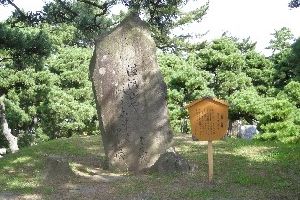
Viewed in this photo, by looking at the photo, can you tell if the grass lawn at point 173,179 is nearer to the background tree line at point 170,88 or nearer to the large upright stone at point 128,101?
the large upright stone at point 128,101

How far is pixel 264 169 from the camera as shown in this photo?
8047 mm

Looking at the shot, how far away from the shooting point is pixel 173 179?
7371 mm

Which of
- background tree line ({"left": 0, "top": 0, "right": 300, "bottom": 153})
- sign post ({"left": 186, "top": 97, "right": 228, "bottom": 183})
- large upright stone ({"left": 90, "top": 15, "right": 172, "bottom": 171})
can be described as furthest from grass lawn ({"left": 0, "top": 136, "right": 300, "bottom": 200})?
background tree line ({"left": 0, "top": 0, "right": 300, "bottom": 153})

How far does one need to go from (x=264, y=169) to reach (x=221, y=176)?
3.54 ft

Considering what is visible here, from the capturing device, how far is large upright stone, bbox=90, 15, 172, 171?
8.44 metres

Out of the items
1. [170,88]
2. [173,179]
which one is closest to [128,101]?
[173,179]

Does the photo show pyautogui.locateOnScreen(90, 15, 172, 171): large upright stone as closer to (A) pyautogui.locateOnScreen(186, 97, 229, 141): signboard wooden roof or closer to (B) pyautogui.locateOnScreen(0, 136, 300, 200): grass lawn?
(B) pyautogui.locateOnScreen(0, 136, 300, 200): grass lawn

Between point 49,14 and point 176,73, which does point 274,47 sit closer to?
point 176,73

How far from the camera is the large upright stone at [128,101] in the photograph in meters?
8.44

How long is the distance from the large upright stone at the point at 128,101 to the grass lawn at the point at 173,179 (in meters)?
0.55

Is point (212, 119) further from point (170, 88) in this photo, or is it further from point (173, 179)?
point (170, 88)

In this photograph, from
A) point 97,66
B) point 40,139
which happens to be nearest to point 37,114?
point 40,139

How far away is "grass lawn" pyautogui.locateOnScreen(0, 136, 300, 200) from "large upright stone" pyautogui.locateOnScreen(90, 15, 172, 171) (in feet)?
1.79

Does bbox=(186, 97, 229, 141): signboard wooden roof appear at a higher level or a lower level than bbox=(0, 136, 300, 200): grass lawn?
higher
